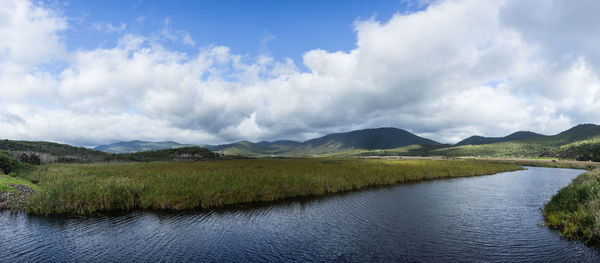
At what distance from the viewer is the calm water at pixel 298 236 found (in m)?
11.6

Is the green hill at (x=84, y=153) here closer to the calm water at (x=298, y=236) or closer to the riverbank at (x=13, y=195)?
the riverbank at (x=13, y=195)

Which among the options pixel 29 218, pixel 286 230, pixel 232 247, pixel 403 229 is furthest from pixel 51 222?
pixel 403 229

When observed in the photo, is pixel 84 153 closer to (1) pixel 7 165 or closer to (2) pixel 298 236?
(1) pixel 7 165

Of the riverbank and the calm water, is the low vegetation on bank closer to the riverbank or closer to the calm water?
the calm water

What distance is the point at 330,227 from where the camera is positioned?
15.9 metres

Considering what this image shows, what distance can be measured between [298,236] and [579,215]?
1670 cm

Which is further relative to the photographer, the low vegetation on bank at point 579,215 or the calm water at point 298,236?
the low vegetation on bank at point 579,215

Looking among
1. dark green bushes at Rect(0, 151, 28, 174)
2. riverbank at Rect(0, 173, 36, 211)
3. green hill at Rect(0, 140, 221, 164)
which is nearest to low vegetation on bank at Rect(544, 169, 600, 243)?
riverbank at Rect(0, 173, 36, 211)

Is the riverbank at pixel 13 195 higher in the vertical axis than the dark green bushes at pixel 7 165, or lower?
lower

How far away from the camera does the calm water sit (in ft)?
38.1

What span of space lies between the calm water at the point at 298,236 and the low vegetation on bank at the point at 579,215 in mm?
843

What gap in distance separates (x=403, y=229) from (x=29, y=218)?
2561cm

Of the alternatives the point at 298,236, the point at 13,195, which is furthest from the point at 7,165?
the point at 298,236

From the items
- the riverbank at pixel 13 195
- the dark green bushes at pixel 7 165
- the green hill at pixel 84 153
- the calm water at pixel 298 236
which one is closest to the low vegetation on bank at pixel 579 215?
the calm water at pixel 298 236
